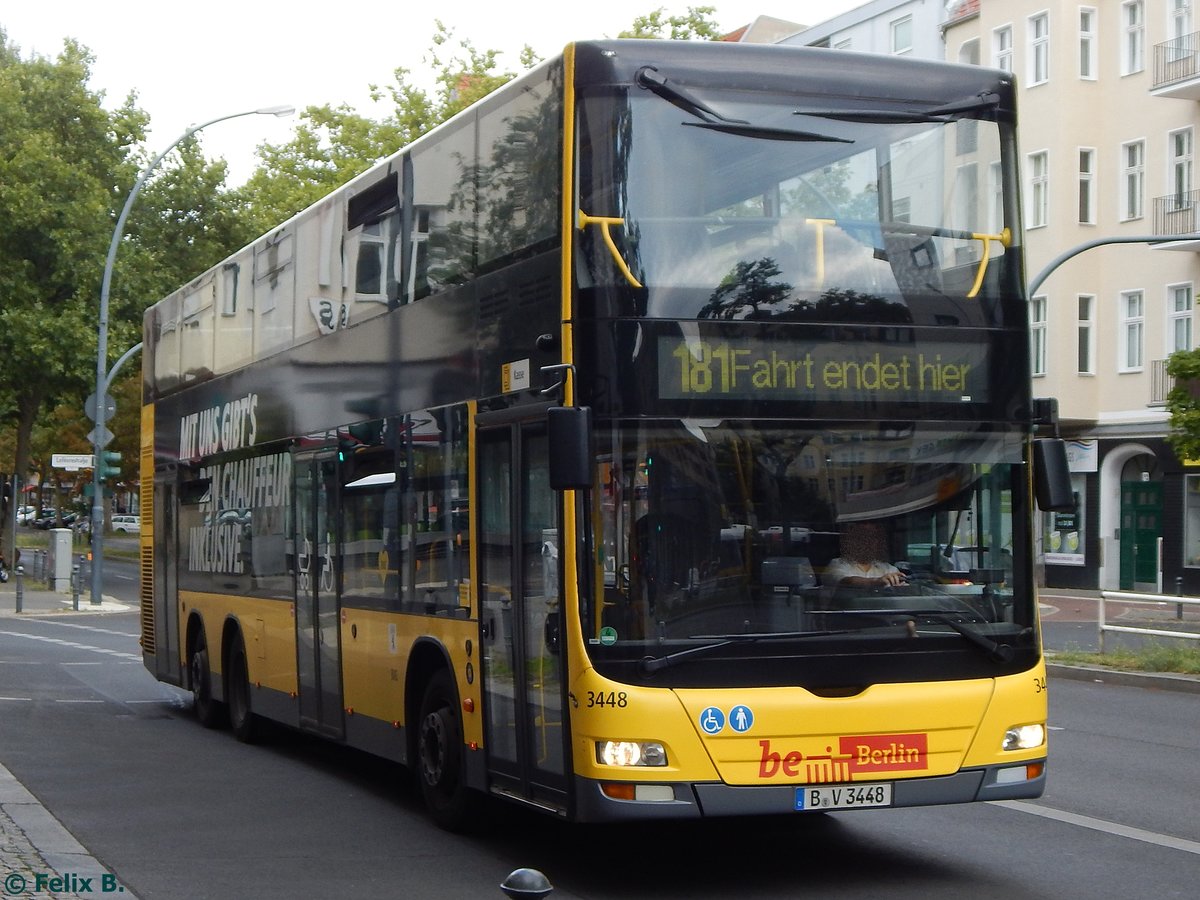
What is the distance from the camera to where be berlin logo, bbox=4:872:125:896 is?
25.9ft

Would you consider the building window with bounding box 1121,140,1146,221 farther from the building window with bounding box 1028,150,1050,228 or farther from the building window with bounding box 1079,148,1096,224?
the building window with bounding box 1028,150,1050,228

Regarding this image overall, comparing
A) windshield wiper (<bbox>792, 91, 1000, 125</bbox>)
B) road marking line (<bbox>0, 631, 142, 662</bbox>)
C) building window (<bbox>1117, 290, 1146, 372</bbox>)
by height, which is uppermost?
building window (<bbox>1117, 290, 1146, 372</bbox>)

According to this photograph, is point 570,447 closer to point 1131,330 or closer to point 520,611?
point 520,611

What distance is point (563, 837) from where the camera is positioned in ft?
32.8

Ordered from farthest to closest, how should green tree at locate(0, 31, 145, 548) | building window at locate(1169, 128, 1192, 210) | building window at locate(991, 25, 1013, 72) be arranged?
green tree at locate(0, 31, 145, 548) → building window at locate(991, 25, 1013, 72) → building window at locate(1169, 128, 1192, 210)

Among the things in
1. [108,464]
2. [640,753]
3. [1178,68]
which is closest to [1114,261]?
[1178,68]

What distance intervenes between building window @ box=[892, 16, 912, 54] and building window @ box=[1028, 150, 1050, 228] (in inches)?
386

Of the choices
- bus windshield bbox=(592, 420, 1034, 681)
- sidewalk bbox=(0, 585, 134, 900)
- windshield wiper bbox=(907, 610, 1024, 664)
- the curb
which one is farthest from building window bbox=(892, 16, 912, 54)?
windshield wiper bbox=(907, 610, 1024, 664)

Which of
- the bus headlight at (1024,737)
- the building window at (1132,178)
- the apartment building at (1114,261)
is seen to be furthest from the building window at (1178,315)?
the bus headlight at (1024,737)

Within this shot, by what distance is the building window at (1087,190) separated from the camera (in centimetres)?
4431

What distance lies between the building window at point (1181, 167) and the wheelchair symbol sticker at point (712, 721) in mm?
36072

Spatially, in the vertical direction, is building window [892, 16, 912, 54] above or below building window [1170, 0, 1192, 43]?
above

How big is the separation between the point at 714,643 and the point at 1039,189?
39.2 m

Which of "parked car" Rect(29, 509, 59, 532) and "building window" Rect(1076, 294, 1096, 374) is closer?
"building window" Rect(1076, 294, 1096, 374)
